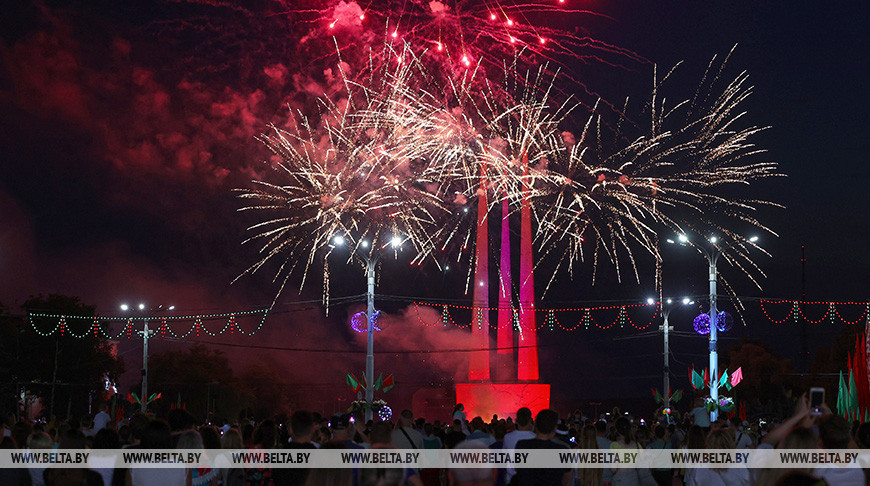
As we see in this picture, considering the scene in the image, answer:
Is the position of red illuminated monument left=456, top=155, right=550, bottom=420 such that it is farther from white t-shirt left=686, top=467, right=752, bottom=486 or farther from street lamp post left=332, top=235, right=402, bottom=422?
white t-shirt left=686, top=467, right=752, bottom=486

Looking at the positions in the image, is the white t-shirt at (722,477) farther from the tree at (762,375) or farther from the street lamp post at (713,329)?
the tree at (762,375)

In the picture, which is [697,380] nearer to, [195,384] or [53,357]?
[53,357]

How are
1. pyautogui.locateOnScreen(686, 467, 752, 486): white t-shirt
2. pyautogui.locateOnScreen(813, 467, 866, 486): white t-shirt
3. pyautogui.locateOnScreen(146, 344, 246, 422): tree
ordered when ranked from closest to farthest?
pyautogui.locateOnScreen(813, 467, 866, 486): white t-shirt
pyautogui.locateOnScreen(686, 467, 752, 486): white t-shirt
pyautogui.locateOnScreen(146, 344, 246, 422): tree

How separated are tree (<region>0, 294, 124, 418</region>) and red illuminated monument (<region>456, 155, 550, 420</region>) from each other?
26.1 meters

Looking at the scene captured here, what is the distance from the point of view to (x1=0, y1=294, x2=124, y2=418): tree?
6156 centimetres

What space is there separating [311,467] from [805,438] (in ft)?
12.8

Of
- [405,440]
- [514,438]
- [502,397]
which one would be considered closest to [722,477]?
[514,438]

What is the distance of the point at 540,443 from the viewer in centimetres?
873

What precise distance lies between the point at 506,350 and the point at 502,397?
3.14 m

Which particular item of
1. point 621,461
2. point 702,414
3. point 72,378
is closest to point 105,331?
point 72,378

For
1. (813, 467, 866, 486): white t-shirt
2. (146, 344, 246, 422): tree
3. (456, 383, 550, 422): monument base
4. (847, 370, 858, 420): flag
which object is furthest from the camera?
(146, 344, 246, 422): tree

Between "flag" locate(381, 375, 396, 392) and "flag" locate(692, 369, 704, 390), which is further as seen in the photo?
"flag" locate(692, 369, 704, 390)

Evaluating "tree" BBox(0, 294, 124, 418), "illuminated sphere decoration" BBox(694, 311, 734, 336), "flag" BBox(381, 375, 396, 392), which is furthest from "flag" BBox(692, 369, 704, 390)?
"tree" BBox(0, 294, 124, 418)

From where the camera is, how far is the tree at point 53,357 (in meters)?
61.6
